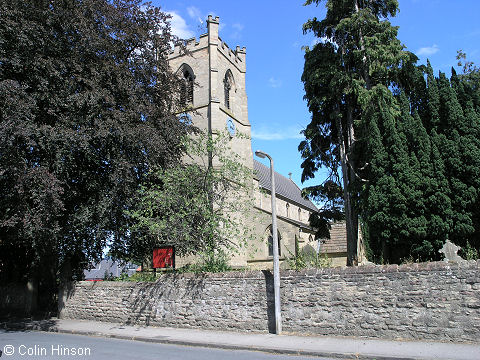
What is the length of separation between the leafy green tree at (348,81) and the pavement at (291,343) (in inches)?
239

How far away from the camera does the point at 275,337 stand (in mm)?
10242

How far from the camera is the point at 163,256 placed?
49.6 ft

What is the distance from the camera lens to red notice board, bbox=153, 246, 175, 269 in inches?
592

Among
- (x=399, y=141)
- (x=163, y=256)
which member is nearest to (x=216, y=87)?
(x=163, y=256)

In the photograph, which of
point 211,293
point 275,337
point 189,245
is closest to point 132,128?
point 189,245

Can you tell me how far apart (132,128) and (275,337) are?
9.46m

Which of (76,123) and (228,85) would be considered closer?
(76,123)

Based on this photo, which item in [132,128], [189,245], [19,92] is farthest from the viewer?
[132,128]

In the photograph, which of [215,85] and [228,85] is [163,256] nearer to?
[215,85]

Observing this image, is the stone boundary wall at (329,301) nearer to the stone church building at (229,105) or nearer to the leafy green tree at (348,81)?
the leafy green tree at (348,81)

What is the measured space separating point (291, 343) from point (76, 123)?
10996mm

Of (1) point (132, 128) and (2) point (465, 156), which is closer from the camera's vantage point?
(2) point (465, 156)

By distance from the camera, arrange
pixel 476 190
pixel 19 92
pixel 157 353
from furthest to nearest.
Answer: pixel 19 92 → pixel 476 190 → pixel 157 353

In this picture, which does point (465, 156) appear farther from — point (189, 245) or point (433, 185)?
point (189, 245)
